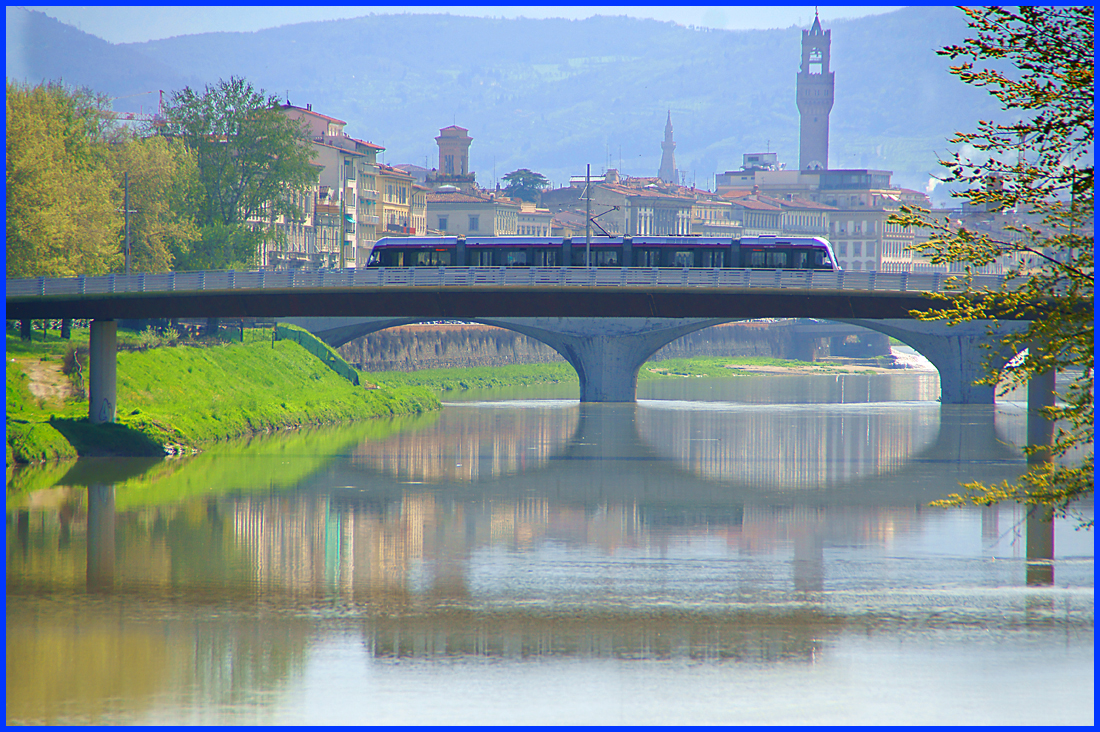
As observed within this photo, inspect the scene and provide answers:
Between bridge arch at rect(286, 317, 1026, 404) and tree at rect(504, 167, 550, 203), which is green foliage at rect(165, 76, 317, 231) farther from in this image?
tree at rect(504, 167, 550, 203)

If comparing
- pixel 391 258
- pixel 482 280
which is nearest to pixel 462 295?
pixel 482 280

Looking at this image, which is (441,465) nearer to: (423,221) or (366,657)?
(366,657)

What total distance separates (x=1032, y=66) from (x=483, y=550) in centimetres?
1713

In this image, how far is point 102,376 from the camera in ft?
138

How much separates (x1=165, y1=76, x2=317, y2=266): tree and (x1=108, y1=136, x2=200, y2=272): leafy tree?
1.87 m

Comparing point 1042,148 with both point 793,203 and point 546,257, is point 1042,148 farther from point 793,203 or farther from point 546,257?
point 793,203

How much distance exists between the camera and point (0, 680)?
17.5 metres

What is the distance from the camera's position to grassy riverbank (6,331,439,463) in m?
40.6

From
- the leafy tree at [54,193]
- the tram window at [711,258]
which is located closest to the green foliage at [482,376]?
the leafy tree at [54,193]

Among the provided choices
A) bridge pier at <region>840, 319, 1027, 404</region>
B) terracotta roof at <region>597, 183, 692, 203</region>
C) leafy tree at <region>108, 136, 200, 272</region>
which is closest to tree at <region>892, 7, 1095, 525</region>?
leafy tree at <region>108, 136, 200, 272</region>

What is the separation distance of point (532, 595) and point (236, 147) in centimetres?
3992

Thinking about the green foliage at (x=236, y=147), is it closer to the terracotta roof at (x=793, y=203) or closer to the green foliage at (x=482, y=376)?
the green foliage at (x=482, y=376)

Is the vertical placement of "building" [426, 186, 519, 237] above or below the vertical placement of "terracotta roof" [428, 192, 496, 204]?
below

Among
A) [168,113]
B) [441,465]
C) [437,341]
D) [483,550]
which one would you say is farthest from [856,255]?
[483,550]
